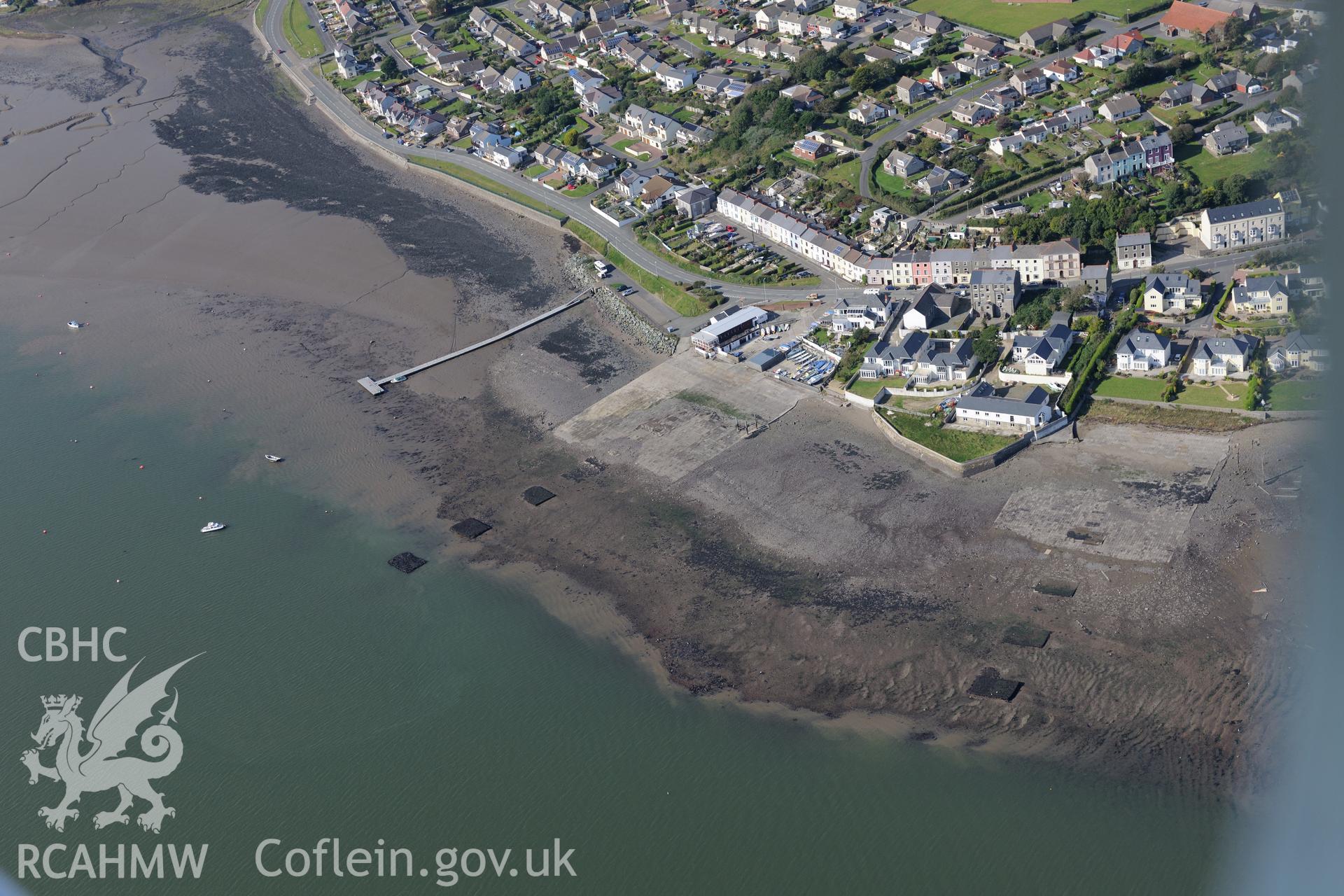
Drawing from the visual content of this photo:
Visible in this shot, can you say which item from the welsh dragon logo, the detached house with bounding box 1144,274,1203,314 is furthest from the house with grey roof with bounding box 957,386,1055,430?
the welsh dragon logo

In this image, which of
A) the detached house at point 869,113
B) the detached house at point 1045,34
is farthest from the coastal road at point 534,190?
the detached house at point 1045,34

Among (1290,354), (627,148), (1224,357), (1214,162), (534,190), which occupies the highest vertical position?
(1214,162)

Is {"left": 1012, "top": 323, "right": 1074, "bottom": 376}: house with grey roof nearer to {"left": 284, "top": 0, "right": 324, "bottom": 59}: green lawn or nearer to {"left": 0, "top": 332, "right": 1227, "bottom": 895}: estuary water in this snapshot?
{"left": 0, "top": 332, "right": 1227, "bottom": 895}: estuary water

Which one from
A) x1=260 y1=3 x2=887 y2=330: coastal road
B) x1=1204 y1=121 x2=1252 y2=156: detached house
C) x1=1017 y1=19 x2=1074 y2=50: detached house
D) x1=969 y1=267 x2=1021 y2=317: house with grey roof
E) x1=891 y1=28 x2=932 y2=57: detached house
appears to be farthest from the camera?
x1=891 y1=28 x2=932 y2=57: detached house

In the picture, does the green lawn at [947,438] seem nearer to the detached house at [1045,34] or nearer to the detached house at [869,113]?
the detached house at [869,113]

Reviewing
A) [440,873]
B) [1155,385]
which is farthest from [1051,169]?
[440,873]

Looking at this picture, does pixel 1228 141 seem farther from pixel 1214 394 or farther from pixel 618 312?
pixel 618 312

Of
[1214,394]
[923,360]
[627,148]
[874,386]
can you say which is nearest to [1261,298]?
[1214,394]
